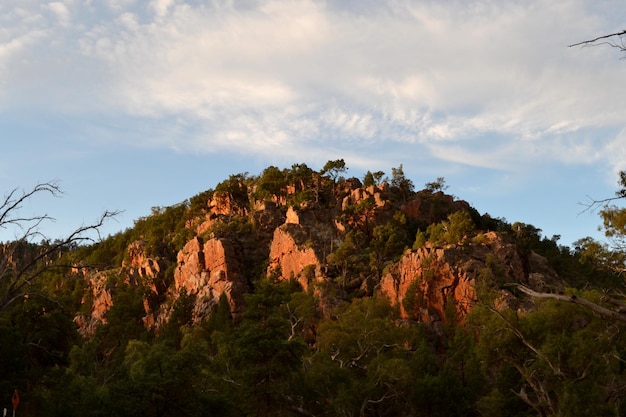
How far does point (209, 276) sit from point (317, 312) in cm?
2319

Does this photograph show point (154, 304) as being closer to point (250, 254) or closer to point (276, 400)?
point (250, 254)

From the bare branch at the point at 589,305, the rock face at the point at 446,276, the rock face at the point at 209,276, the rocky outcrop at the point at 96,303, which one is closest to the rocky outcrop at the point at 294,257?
the rock face at the point at 209,276

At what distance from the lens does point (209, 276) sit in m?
93.4

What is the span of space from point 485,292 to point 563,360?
2630cm

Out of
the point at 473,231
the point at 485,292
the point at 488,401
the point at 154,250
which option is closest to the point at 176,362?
the point at 488,401

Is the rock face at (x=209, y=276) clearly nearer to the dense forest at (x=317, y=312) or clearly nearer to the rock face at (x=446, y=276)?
the dense forest at (x=317, y=312)

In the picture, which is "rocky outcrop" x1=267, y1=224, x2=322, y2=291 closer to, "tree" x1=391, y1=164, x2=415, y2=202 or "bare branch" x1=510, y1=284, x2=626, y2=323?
"tree" x1=391, y1=164, x2=415, y2=202

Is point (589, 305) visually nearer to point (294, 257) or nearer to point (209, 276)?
point (294, 257)

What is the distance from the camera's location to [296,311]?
7338cm

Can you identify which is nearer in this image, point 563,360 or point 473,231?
point 563,360

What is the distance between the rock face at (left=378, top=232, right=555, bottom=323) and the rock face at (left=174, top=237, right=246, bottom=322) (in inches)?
903

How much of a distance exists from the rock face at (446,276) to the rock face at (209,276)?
75.2ft

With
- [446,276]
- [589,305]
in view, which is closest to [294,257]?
[446,276]

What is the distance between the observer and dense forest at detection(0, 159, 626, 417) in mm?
34562
